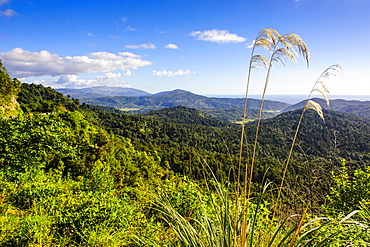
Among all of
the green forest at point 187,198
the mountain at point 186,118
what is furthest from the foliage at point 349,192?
the mountain at point 186,118

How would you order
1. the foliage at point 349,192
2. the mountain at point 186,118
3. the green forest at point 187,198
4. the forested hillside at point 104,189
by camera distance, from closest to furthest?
1. the green forest at point 187,198
2. the forested hillside at point 104,189
3. the foliage at point 349,192
4. the mountain at point 186,118

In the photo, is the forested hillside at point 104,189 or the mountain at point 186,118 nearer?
the forested hillside at point 104,189

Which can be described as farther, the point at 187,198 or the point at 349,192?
the point at 349,192

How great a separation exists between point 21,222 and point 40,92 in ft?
342

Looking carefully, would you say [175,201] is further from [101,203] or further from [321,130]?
[321,130]

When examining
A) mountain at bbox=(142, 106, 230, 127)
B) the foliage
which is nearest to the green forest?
the foliage

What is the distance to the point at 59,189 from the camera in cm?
387

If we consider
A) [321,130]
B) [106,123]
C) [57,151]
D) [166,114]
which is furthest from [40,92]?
[321,130]

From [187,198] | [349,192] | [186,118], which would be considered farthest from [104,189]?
[186,118]

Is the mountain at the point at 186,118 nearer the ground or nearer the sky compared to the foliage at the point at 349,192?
nearer the ground

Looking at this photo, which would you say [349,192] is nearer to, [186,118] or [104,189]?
[104,189]

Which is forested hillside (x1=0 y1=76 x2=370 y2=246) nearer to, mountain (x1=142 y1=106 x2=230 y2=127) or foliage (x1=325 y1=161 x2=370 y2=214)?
foliage (x1=325 y1=161 x2=370 y2=214)

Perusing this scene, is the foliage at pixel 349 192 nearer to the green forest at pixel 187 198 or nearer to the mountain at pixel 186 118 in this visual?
the green forest at pixel 187 198

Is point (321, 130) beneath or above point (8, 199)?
beneath
